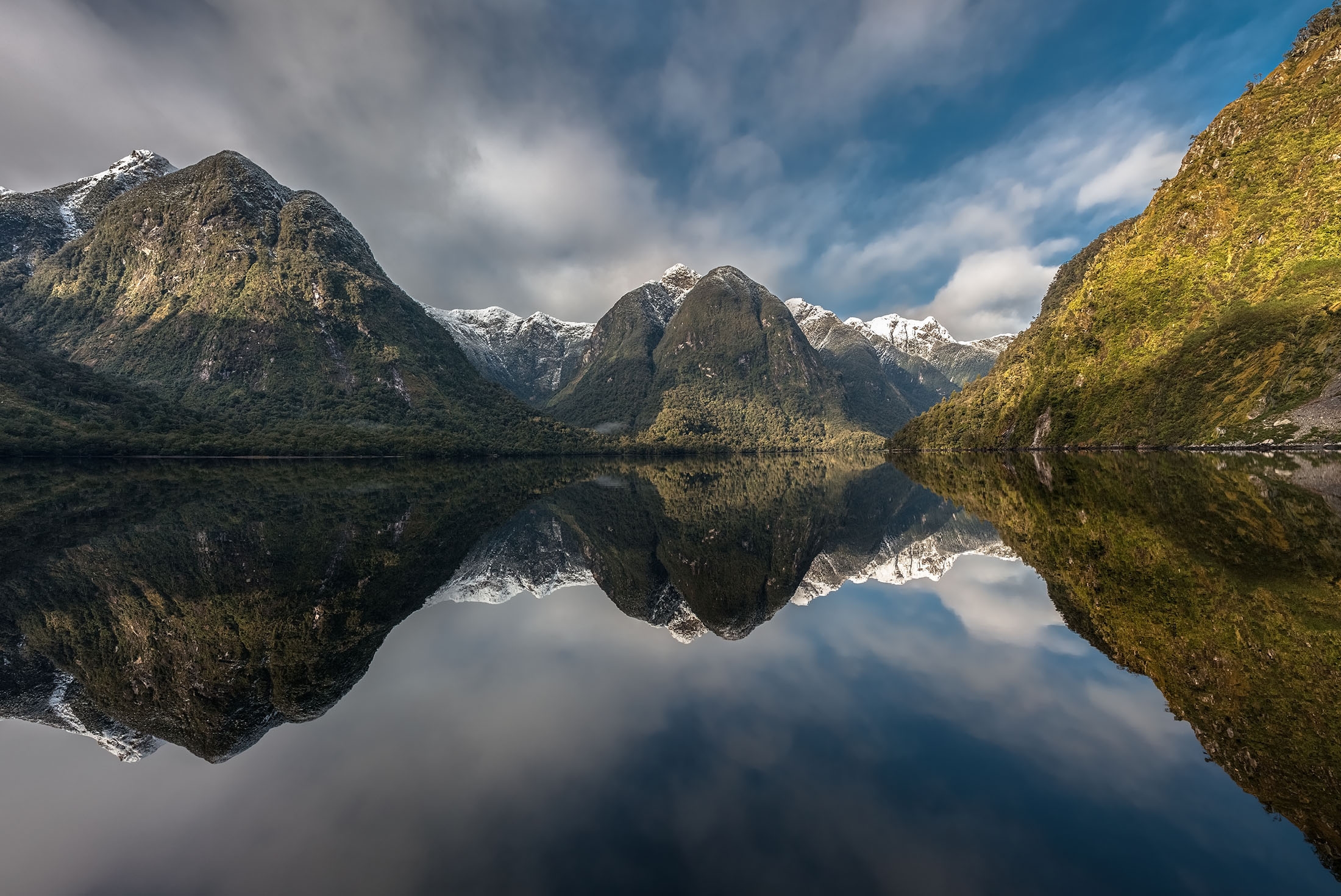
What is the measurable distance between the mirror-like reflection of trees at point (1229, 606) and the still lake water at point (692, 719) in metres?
0.07

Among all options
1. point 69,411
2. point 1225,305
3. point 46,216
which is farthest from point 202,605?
point 46,216

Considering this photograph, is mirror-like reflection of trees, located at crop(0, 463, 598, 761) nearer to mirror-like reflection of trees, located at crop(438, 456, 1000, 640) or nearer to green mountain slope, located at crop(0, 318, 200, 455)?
mirror-like reflection of trees, located at crop(438, 456, 1000, 640)

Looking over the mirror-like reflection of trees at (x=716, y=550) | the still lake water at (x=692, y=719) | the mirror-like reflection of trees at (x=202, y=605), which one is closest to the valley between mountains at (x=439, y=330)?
the mirror-like reflection of trees at (x=716, y=550)

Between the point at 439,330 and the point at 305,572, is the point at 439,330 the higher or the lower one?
the higher one

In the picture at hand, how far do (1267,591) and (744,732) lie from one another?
10737 mm

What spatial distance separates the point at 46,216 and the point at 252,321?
11844 cm

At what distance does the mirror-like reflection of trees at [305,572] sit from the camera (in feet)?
28.5

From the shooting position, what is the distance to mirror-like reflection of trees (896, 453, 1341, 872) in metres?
5.34

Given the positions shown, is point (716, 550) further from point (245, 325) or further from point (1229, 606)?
point (245, 325)

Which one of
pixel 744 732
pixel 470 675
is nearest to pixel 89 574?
pixel 470 675

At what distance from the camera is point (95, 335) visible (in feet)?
488

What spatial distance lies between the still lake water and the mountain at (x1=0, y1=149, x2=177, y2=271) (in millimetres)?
263486

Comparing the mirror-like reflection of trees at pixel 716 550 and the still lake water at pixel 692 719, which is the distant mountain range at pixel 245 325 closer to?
the mirror-like reflection of trees at pixel 716 550

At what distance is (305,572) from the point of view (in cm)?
1581
